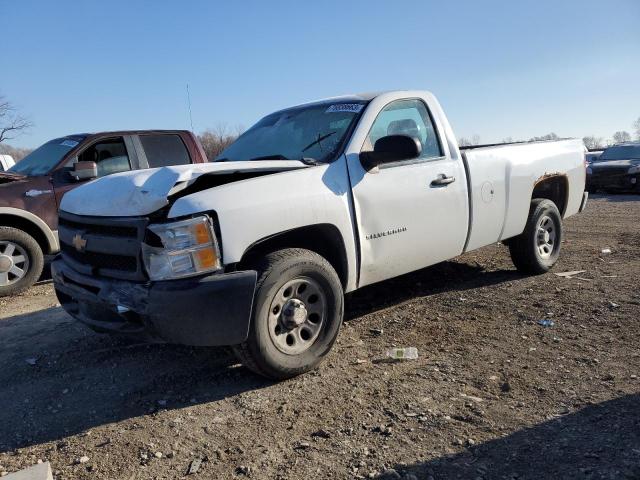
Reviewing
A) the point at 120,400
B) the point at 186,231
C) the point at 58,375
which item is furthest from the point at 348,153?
the point at 58,375

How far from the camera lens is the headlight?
2.97m

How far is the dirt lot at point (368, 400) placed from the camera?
→ 101 inches

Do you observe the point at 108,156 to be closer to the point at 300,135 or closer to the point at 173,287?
the point at 300,135

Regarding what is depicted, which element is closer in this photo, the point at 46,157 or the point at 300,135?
the point at 300,135

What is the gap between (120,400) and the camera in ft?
10.9

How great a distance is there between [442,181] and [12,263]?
5074 mm

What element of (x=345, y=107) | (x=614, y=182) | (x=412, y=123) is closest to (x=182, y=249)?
(x=345, y=107)

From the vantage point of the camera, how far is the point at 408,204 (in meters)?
4.12

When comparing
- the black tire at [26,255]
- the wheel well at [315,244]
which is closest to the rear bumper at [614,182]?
the wheel well at [315,244]

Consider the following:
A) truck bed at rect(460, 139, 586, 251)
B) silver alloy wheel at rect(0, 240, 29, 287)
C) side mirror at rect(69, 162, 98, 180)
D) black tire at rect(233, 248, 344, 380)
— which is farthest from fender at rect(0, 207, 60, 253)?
truck bed at rect(460, 139, 586, 251)

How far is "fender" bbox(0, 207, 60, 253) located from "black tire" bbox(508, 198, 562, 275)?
218 inches

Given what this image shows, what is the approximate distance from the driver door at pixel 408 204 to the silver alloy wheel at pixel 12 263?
14.8ft

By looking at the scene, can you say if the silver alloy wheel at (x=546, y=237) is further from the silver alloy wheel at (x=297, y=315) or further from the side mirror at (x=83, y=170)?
the side mirror at (x=83, y=170)

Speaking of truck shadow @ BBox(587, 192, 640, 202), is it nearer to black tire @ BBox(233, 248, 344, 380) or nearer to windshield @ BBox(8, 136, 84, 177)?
black tire @ BBox(233, 248, 344, 380)
